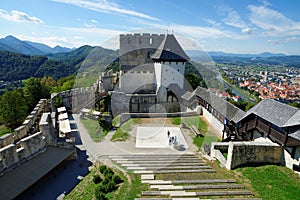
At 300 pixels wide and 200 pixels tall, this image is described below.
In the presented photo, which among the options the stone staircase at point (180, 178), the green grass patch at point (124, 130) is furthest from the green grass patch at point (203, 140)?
the green grass patch at point (124, 130)

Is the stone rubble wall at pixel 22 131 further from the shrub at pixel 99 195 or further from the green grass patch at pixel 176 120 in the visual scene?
the green grass patch at pixel 176 120

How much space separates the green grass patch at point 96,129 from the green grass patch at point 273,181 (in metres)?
8.66

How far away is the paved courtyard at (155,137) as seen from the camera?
12822mm

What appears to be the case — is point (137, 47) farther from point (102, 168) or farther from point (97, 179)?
point (97, 179)

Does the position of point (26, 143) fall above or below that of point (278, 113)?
below

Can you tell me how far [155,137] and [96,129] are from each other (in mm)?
4252

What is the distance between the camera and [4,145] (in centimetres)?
875

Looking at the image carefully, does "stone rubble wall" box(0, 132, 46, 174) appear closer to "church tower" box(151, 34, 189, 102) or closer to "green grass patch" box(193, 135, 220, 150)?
"green grass patch" box(193, 135, 220, 150)

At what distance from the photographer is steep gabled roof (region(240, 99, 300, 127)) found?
926 cm

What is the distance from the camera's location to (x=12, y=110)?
19.5 meters

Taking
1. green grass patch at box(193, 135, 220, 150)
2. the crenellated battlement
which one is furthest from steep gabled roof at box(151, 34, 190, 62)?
green grass patch at box(193, 135, 220, 150)

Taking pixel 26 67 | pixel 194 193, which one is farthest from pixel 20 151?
pixel 26 67

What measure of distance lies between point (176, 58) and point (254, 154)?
1306cm

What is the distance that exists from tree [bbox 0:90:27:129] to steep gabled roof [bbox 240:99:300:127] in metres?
19.5
